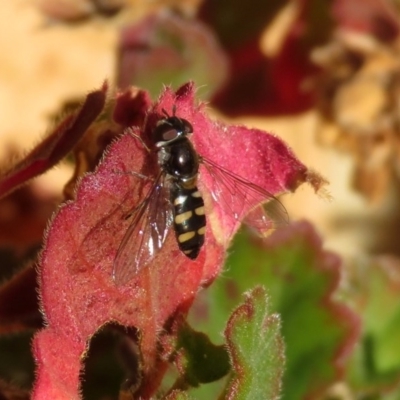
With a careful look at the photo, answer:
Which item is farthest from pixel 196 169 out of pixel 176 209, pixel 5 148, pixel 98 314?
pixel 5 148

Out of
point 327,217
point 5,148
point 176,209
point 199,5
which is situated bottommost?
point 176,209

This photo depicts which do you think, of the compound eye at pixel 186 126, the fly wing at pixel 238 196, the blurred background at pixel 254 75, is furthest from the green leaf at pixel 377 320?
the compound eye at pixel 186 126

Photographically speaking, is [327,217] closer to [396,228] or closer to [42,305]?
[396,228]

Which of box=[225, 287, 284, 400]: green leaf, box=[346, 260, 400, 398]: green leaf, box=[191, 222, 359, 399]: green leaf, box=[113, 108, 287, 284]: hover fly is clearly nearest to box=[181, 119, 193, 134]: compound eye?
box=[113, 108, 287, 284]: hover fly

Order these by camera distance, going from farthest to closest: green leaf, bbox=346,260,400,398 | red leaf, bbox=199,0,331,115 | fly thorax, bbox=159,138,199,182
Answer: red leaf, bbox=199,0,331,115 → green leaf, bbox=346,260,400,398 → fly thorax, bbox=159,138,199,182

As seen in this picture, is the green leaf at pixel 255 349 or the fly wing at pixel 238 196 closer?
the green leaf at pixel 255 349

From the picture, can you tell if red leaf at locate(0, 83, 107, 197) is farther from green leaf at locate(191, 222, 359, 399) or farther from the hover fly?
green leaf at locate(191, 222, 359, 399)

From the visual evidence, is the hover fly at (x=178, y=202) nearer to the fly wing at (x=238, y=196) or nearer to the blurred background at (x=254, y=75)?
the fly wing at (x=238, y=196)
